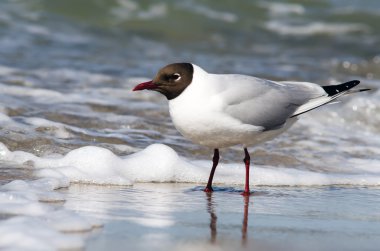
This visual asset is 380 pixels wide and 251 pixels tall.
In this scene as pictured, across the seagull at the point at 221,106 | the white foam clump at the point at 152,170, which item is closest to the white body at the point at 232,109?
the seagull at the point at 221,106

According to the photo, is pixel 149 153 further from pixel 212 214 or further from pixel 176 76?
pixel 212 214

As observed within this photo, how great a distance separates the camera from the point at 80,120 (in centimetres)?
666

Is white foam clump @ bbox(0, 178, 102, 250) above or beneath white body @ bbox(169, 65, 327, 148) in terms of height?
beneath

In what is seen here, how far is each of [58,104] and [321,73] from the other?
4.99m

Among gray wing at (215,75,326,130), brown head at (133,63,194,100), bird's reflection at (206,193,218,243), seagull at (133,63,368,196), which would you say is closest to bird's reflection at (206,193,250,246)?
bird's reflection at (206,193,218,243)

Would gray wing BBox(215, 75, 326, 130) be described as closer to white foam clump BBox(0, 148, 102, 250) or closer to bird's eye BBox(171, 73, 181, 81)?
bird's eye BBox(171, 73, 181, 81)

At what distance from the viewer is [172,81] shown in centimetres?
475

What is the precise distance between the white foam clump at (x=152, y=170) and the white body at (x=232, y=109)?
46cm

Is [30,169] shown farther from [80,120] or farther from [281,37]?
[281,37]

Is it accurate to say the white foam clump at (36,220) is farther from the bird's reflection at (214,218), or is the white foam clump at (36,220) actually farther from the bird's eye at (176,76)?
the bird's eye at (176,76)

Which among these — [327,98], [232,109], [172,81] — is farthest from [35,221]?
[327,98]

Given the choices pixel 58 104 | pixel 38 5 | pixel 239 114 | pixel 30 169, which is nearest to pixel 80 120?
pixel 58 104

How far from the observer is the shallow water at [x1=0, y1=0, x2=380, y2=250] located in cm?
372

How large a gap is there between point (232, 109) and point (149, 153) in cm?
86
